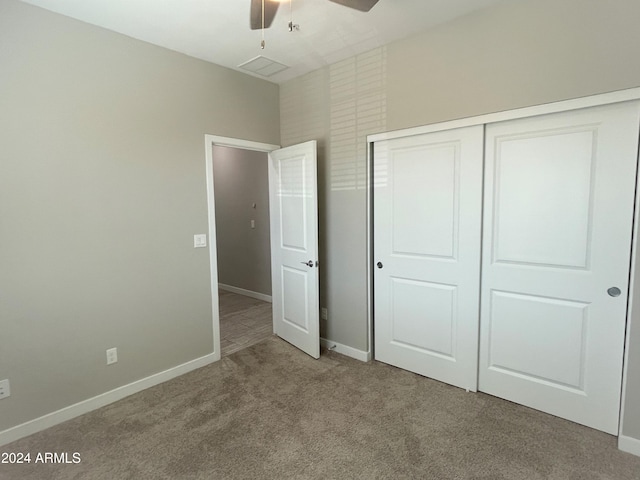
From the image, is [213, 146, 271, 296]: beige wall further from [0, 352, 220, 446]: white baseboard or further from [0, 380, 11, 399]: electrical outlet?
[0, 380, 11, 399]: electrical outlet

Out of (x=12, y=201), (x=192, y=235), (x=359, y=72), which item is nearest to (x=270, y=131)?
(x=359, y=72)

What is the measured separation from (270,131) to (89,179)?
169 centimetres

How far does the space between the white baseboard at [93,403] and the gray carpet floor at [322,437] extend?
58mm

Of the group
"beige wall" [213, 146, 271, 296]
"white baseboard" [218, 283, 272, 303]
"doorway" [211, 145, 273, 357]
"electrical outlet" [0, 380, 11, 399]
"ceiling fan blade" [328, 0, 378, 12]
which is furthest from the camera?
"white baseboard" [218, 283, 272, 303]

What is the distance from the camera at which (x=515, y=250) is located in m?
2.21

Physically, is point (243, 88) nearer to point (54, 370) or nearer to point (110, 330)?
point (110, 330)

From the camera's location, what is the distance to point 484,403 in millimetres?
2299

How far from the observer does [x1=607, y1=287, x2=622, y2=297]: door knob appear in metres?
1.88

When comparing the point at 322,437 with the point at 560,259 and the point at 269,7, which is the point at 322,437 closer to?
the point at 560,259

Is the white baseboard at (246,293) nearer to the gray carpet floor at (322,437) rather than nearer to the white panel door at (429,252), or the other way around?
the gray carpet floor at (322,437)

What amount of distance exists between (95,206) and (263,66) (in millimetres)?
1798

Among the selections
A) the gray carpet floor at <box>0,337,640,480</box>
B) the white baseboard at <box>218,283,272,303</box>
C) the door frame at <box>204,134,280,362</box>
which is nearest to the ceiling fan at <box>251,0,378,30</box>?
the door frame at <box>204,134,280,362</box>

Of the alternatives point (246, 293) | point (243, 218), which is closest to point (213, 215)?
point (243, 218)

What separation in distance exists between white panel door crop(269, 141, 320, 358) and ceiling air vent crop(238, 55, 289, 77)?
71 cm
